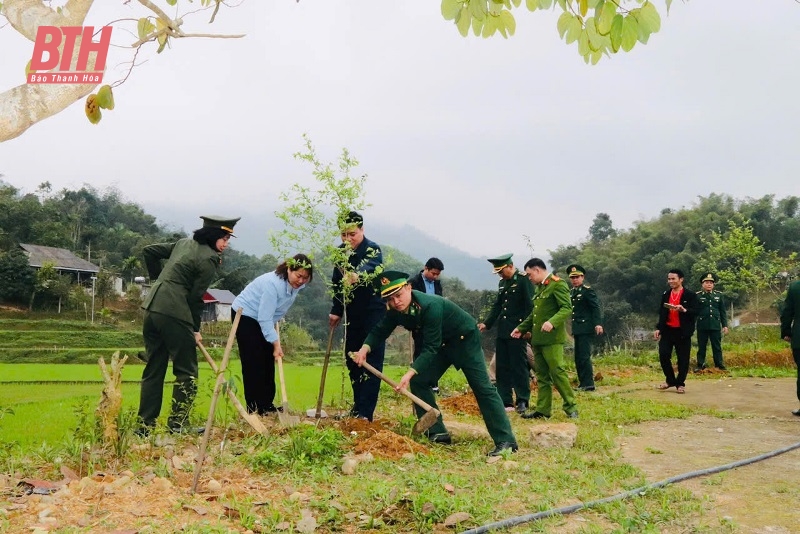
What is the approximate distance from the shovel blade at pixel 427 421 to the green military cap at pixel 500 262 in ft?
9.64

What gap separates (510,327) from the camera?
8.78m

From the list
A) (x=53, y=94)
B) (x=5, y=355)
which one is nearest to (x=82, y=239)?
(x=5, y=355)

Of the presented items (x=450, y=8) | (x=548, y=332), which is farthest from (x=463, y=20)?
(x=548, y=332)

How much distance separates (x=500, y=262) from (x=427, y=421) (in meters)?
3.13

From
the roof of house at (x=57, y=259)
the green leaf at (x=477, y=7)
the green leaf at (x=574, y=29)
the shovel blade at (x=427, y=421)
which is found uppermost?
the roof of house at (x=57, y=259)

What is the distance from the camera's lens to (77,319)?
41.6 meters

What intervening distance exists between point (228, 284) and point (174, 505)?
48.1m

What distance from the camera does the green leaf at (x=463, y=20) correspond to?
2920 millimetres

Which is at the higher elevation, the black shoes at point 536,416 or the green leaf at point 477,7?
the green leaf at point 477,7

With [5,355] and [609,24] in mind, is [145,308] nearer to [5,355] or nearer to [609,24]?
[609,24]

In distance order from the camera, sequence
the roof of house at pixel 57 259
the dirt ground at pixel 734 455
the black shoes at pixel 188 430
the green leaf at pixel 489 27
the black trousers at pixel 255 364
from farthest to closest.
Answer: the roof of house at pixel 57 259, the black trousers at pixel 255 364, the black shoes at pixel 188 430, the dirt ground at pixel 734 455, the green leaf at pixel 489 27

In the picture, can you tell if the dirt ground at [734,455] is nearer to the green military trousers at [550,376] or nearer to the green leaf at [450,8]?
the green military trousers at [550,376]

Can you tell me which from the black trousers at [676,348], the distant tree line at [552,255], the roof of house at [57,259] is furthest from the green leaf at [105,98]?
the roof of house at [57,259]

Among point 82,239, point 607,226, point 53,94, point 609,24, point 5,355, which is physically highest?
point 607,226
